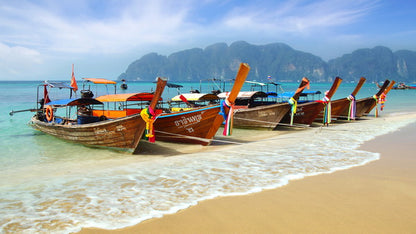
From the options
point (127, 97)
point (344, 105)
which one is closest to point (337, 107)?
point (344, 105)

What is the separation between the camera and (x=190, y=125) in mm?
10680

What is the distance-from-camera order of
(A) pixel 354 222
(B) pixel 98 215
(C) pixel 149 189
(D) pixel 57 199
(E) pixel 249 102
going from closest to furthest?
(A) pixel 354 222
(B) pixel 98 215
(D) pixel 57 199
(C) pixel 149 189
(E) pixel 249 102

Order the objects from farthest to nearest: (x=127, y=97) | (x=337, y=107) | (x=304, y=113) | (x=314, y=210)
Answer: (x=337, y=107), (x=304, y=113), (x=127, y=97), (x=314, y=210)

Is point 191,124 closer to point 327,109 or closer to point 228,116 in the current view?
point 228,116

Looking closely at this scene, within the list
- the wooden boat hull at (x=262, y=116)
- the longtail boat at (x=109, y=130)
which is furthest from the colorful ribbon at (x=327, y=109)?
the longtail boat at (x=109, y=130)

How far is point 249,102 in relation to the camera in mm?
17656

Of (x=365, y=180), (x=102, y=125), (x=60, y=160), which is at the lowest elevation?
Result: (x=60, y=160)

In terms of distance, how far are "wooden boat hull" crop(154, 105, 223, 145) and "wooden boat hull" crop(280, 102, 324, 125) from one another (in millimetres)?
6561

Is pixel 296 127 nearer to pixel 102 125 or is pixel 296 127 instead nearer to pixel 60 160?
pixel 102 125

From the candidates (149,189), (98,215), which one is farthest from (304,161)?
(98,215)

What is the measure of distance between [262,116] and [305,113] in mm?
2915

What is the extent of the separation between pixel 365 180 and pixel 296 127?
10991 millimetres

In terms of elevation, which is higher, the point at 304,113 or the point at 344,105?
the point at 344,105

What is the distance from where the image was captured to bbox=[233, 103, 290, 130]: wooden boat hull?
47.9 feet
